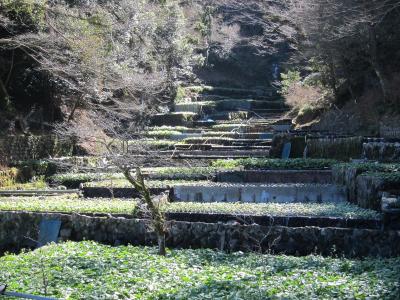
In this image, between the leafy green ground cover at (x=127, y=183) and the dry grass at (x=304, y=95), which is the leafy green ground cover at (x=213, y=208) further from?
the dry grass at (x=304, y=95)

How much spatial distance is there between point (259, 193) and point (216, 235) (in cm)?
459

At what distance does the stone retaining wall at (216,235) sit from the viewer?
32.8 feet

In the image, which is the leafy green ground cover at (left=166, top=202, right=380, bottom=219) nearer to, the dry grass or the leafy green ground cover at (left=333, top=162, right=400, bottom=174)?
the leafy green ground cover at (left=333, top=162, right=400, bottom=174)

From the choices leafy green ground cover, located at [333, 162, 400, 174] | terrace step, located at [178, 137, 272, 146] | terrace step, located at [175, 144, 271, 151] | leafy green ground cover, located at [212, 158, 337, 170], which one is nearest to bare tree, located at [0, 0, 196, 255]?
terrace step, located at [175, 144, 271, 151]

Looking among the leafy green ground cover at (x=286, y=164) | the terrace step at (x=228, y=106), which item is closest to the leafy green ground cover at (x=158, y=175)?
the leafy green ground cover at (x=286, y=164)

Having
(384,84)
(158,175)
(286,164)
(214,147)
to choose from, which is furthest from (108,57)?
(384,84)

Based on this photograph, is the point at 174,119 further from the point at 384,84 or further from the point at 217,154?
the point at 384,84

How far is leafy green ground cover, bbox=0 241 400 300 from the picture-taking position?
23.5 ft

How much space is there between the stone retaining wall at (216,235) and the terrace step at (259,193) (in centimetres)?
415

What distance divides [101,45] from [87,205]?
436 inches

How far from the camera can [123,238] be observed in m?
11.9

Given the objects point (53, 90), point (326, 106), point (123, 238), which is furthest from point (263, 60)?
point (123, 238)

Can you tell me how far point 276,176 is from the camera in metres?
17.3

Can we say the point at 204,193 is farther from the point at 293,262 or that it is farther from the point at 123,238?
the point at 293,262
